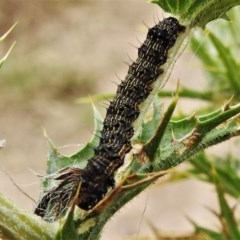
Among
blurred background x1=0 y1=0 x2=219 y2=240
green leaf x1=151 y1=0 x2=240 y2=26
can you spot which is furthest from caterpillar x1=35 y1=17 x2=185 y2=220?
blurred background x1=0 y1=0 x2=219 y2=240

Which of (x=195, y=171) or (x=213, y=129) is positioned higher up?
(x=195, y=171)

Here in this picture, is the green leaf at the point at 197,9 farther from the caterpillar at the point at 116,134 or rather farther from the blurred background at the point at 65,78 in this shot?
the blurred background at the point at 65,78

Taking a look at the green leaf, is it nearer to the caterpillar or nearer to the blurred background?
the caterpillar

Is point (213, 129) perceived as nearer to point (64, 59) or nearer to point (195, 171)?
point (195, 171)

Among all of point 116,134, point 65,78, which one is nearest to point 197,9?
point 116,134

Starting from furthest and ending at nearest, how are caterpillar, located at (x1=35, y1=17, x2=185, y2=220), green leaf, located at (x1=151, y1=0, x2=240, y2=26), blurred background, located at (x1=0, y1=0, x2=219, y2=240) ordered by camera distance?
blurred background, located at (x1=0, y1=0, x2=219, y2=240) → green leaf, located at (x1=151, y1=0, x2=240, y2=26) → caterpillar, located at (x1=35, y1=17, x2=185, y2=220)

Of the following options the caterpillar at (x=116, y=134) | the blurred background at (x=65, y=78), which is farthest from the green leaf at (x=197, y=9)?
the blurred background at (x=65, y=78)

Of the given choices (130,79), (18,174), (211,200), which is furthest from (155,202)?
(130,79)

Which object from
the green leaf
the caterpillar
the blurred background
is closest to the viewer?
the caterpillar
